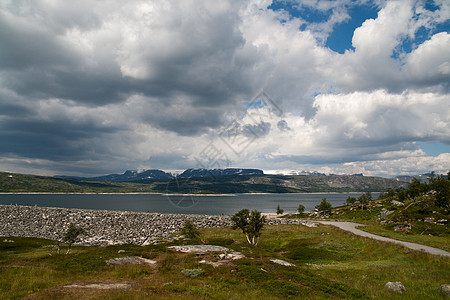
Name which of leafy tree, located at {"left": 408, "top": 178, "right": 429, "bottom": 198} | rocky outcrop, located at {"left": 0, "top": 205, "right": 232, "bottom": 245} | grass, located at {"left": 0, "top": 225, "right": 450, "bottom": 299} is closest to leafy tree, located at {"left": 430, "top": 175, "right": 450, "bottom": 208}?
leafy tree, located at {"left": 408, "top": 178, "right": 429, "bottom": 198}

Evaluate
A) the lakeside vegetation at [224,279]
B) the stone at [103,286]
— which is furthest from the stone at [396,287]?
the stone at [103,286]

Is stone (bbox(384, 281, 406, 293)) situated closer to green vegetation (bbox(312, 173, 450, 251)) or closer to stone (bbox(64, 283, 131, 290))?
stone (bbox(64, 283, 131, 290))

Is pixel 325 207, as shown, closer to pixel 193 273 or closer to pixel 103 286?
pixel 193 273

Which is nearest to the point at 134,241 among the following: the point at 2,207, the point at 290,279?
the point at 290,279

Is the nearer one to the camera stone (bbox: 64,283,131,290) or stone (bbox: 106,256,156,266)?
stone (bbox: 64,283,131,290)

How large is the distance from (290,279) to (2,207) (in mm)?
144559

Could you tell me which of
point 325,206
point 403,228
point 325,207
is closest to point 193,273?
point 403,228

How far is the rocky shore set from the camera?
75812mm

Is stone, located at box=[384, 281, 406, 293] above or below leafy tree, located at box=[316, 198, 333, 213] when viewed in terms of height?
above

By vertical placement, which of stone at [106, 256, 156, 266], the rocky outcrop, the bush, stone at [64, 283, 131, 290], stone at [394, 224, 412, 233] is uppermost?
stone at [64, 283, 131, 290]

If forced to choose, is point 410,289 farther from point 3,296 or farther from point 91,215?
point 91,215

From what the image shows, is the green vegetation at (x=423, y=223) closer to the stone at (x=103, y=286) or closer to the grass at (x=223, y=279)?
the grass at (x=223, y=279)

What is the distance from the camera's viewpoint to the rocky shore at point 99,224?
75812mm

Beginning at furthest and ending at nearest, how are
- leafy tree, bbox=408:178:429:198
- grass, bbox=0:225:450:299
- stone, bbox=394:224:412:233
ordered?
leafy tree, bbox=408:178:429:198, stone, bbox=394:224:412:233, grass, bbox=0:225:450:299
